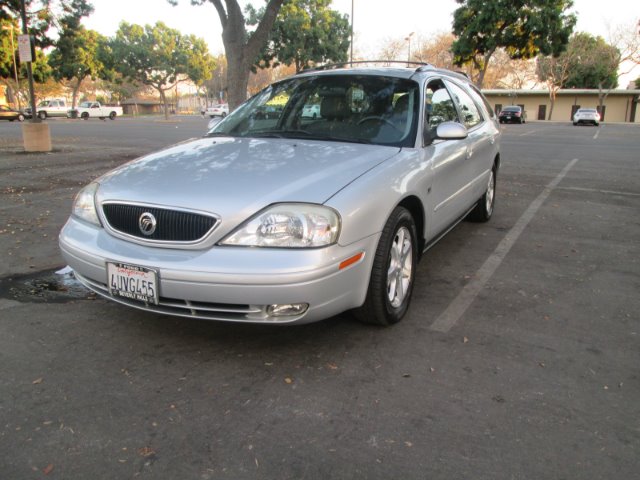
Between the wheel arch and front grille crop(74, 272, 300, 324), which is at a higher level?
the wheel arch

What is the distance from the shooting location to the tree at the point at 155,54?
4759cm

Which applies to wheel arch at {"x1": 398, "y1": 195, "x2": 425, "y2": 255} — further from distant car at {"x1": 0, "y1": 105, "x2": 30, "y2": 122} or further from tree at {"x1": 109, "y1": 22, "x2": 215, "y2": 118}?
tree at {"x1": 109, "y1": 22, "x2": 215, "y2": 118}

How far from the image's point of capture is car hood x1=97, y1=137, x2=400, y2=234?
111 inches

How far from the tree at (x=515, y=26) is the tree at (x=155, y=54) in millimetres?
28825

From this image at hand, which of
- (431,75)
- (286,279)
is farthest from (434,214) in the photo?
(286,279)

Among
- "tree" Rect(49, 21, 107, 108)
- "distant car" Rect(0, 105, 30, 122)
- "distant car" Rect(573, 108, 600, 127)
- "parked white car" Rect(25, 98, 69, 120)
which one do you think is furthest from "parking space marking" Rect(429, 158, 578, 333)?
"parked white car" Rect(25, 98, 69, 120)

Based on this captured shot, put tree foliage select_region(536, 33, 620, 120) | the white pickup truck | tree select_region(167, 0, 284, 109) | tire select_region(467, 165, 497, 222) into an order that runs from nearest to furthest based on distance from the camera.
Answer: tire select_region(467, 165, 497, 222), tree select_region(167, 0, 284, 109), the white pickup truck, tree foliage select_region(536, 33, 620, 120)

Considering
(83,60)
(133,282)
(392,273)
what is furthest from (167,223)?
(83,60)

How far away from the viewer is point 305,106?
4.29 meters

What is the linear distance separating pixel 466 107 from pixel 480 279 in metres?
1.84

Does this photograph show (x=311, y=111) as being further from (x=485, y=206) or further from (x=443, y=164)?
(x=485, y=206)

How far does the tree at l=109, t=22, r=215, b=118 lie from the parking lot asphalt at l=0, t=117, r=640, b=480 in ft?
153

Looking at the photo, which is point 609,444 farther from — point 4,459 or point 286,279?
point 4,459

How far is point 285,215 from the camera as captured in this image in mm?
2756
